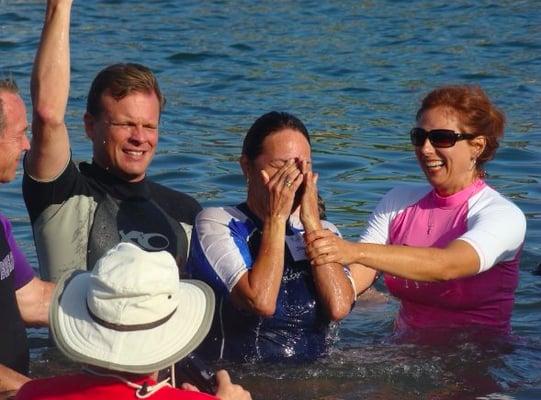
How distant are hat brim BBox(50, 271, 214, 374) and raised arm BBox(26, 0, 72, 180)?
5.57 ft

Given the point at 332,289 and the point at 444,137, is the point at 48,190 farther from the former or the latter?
the point at 444,137

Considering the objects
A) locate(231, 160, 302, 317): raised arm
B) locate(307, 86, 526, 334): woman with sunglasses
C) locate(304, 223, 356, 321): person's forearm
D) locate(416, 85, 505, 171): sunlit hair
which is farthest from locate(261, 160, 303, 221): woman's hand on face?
locate(416, 85, 505, 171): sunlit hair

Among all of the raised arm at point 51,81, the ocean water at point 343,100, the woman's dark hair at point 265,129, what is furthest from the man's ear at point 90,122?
the ocean water at point 343,100

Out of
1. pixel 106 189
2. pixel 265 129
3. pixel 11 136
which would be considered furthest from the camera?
pixel 106 189

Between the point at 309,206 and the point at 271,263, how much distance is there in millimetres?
325

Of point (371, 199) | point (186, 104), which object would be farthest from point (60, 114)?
point (186, 104)

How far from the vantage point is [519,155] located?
11688mm

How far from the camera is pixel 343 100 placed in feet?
46.4

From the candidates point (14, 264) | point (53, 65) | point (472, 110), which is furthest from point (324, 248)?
point (53, 65)

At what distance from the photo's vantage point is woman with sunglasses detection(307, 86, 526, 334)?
609 cm

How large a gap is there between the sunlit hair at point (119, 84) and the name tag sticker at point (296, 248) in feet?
3.39

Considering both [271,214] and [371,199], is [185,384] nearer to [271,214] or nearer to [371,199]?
[271,214]

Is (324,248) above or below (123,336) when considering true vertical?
below

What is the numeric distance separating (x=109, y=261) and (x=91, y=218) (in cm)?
221
